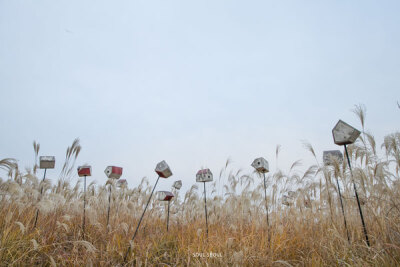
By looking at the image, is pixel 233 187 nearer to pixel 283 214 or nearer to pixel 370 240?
pixel 283 214

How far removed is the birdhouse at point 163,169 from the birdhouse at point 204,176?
1.71 m

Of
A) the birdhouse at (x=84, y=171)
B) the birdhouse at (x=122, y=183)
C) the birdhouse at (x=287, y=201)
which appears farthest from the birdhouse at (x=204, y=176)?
the birdhouse at (x=122, y=183)

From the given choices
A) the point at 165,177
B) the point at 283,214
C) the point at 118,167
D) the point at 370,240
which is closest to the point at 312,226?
the point at 283,214

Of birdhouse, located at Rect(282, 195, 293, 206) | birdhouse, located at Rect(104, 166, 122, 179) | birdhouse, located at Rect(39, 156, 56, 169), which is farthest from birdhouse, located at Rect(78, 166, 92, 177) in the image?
birdhouse, located at Rect(282, 195, 293, 206)

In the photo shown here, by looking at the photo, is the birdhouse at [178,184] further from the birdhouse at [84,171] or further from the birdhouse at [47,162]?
the birdhouse at [47,162]

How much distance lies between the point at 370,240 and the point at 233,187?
3.19 meters

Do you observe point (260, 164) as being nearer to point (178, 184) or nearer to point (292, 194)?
point (292, 194)

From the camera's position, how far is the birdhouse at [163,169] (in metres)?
4.02

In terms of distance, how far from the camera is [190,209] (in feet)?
23.0

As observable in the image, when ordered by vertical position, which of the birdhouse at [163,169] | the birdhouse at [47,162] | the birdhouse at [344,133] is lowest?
the birdhouse at [163,169]

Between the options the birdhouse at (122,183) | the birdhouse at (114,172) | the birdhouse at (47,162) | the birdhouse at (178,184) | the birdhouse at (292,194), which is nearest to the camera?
the birdhouse at (47,162)

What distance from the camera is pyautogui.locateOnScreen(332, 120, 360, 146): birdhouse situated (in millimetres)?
3561

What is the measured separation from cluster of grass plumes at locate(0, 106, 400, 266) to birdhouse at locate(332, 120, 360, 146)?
234 mm

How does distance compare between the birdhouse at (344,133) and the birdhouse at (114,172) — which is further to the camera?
the birdhouse at (114,172)
